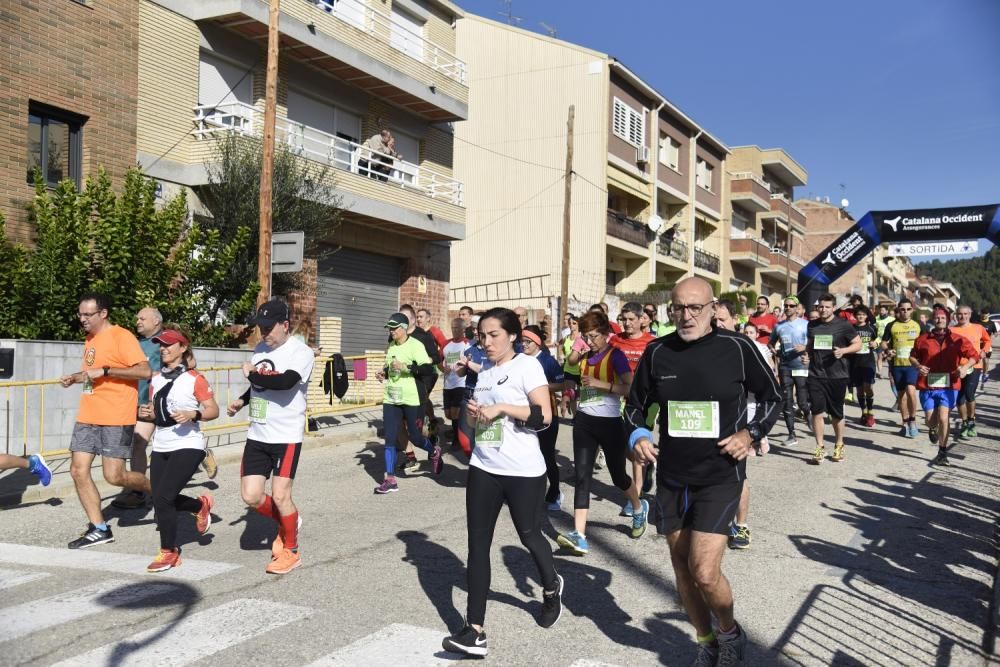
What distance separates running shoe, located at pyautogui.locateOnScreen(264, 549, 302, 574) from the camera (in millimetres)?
5918

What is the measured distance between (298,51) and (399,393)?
11.9 meters

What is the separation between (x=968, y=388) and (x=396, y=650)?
11049mm

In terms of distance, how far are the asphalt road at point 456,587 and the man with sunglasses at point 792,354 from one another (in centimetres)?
284

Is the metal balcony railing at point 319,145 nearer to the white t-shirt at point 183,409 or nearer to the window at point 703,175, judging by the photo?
the white t-shirt at point 183,409

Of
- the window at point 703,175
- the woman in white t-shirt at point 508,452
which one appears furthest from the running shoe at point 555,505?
the window at point 703,175

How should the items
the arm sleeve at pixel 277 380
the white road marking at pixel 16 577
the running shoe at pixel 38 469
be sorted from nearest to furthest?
the white road marking at pixel 16 577, the arm sleeve at pixel 277 380, the running shoe at pixel 38 469

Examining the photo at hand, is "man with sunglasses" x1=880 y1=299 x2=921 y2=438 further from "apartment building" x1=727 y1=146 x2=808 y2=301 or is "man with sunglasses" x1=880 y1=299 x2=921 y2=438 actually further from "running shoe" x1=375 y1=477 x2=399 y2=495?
"apartment building" x1=727 y1=146 x2=808 y2=301

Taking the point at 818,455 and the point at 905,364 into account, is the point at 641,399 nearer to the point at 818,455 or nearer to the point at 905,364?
the point at 818,455

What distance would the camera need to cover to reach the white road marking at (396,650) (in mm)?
4254

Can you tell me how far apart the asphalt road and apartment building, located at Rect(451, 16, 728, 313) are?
2283cm

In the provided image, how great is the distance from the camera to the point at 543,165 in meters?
33.2

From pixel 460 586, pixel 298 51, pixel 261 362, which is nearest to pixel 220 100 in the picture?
pixel 298 51

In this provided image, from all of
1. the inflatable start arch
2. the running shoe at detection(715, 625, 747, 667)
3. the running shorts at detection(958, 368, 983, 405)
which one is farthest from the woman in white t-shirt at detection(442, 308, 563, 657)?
the inflatable start arch

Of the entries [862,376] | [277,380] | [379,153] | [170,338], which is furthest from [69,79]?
[862,376]
